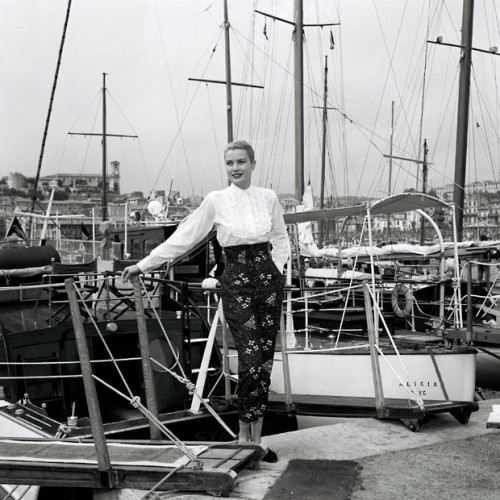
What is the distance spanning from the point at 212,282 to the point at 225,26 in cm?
2262

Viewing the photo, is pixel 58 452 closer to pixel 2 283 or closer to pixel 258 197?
pixel 258 197

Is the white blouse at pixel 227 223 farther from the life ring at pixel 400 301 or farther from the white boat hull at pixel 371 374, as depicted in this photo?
the life ring at pixel 400 301

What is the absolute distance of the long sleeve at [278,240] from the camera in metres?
4.27

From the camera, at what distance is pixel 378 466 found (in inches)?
168

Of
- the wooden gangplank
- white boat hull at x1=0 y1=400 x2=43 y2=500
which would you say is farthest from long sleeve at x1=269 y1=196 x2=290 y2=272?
white boat hull at x1=0 y1=400 x2=43 y2=500

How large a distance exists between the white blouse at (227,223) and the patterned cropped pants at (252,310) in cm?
8

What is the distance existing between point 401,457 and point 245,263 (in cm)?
171

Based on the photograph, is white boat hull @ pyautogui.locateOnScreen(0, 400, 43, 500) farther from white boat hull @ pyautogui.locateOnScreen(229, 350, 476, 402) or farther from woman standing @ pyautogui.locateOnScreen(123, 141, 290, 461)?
white boat hull @ pyautogui.locateOnScreen(229, 350, 476, 402)

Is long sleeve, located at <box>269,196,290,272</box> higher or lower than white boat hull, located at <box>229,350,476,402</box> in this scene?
higher

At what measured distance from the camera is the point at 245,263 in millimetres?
4051

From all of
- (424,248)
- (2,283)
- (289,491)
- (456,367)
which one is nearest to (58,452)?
(289,491)

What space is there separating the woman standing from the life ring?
6.29 metres

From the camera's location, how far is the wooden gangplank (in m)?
3.51

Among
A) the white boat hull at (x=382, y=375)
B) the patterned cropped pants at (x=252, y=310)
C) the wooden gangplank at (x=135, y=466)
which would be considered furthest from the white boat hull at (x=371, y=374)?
the wooden gangplank at (x=135, y=466)
